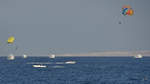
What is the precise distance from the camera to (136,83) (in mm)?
156375

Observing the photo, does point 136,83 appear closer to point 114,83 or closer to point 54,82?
point 114,83

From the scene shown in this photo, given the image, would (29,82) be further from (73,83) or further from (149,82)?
(149,82)

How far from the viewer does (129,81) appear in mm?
162625

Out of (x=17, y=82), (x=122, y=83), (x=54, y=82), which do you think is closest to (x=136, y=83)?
(x=122, y=83)

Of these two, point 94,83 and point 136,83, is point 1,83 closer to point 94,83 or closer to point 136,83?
point 94,83

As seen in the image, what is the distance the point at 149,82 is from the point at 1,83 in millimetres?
44721

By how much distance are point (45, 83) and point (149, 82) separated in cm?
3179

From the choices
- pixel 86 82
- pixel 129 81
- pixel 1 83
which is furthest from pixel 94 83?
pixel 1 83

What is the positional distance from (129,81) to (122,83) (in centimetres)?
743

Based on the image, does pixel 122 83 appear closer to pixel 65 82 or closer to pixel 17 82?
pixel 65 82

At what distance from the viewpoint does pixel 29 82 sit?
157m

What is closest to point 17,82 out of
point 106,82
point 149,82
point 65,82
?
point 65,82

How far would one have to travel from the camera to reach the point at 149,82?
520ft

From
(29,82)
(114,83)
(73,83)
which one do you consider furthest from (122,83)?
(29,82)
